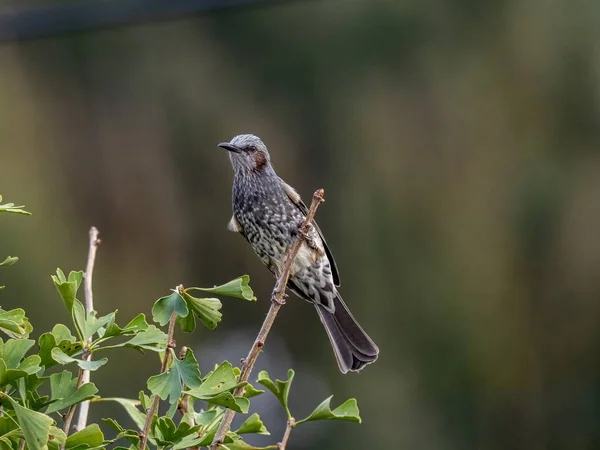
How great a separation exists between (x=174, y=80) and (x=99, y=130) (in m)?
1.18

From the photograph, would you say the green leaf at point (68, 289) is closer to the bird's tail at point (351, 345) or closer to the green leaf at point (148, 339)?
the green leaf at point (148, 339)

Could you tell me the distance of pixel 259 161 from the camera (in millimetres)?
3684

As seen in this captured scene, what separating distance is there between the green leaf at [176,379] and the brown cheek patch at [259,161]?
6.86 feet

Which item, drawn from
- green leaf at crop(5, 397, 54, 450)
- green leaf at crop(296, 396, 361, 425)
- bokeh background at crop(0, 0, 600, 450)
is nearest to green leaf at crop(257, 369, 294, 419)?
green leaf at crop(296, 396, 361, 425)

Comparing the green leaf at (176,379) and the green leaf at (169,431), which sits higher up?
the green leaf at (176,379)

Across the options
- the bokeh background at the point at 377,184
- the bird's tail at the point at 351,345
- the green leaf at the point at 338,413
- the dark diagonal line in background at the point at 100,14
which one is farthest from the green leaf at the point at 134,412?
the bokeh background at the point at 377,184

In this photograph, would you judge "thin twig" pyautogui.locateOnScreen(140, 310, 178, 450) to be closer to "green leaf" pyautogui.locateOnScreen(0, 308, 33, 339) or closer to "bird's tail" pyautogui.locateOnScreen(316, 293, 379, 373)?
"green leaf" pyautogui.locateOnScreen(0, 308, 33, 339)

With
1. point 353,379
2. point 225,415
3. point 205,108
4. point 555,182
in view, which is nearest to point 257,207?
point 225,415

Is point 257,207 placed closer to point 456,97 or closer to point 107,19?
point 107,19

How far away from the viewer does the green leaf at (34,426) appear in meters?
1.39

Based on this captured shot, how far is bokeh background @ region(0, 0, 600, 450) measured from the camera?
11.0 meters

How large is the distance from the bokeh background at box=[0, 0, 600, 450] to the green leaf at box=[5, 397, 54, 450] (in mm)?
8979

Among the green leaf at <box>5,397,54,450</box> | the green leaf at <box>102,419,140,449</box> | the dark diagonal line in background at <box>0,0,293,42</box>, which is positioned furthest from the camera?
the dark diagonal line in background at <box>0,0,293,42</box>

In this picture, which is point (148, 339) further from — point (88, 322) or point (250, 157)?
point (250, 157)
